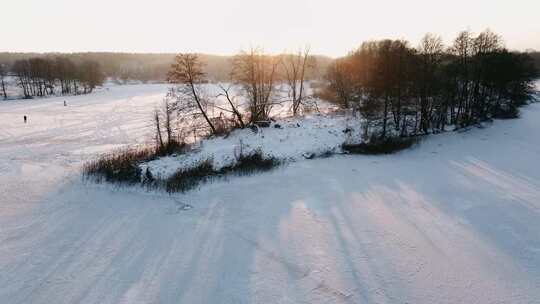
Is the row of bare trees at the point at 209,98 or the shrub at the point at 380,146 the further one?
the row of bare trees at the point at 209,98

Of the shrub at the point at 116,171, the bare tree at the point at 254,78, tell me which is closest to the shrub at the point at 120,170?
the shrub at the point at 116,171

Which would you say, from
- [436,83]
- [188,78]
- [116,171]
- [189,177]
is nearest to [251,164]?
[189,177]

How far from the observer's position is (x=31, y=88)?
6756cm

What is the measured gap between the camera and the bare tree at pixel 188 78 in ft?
70.3

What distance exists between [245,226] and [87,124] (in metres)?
26.1

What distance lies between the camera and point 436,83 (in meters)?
22.2

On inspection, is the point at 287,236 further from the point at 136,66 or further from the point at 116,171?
the point at 136,66

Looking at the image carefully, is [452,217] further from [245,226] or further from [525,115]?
[525,115]

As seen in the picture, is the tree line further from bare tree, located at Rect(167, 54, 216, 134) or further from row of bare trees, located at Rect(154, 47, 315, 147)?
bare tree, located at Rect(167, 54, 216, 134)

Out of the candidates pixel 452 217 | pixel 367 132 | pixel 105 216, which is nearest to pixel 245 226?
pixel 105 216

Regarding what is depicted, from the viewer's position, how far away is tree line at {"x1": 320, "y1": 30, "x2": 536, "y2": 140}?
70.4 ft

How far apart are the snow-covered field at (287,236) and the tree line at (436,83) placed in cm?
664

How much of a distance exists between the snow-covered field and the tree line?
21.8 feet

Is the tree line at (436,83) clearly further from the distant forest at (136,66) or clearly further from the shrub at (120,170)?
the distant forest at (136,66)
